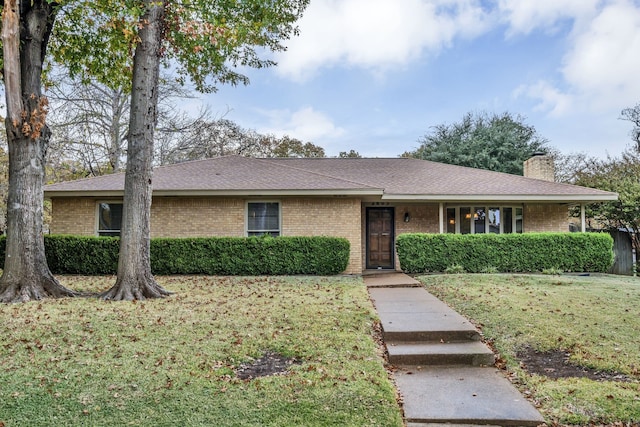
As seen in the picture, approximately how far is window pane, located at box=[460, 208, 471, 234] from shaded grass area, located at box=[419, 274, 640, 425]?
4.05 meters

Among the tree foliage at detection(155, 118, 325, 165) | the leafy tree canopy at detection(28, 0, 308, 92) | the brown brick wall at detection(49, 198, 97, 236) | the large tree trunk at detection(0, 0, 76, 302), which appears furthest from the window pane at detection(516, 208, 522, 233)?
the tree foliage at detection(155, 118, 325, 165)

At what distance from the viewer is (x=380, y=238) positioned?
14.4m

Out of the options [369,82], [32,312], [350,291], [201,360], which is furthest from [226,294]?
[369,82]

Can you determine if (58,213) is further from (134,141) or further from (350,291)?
(350,291)

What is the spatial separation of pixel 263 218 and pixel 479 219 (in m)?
7.31

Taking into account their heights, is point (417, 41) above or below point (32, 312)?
above

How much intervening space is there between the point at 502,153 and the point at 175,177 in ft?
65.8

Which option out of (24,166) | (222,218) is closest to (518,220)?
(222,218)

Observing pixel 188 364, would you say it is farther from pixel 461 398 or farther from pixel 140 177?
pixel 140 177

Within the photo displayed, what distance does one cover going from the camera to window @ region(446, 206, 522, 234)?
1448cm

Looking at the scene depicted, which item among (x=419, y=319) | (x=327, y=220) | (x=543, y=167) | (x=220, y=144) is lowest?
(x=419, y=319)

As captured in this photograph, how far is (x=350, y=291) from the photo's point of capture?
8.97 metres

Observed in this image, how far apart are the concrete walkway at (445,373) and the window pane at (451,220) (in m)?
7.60

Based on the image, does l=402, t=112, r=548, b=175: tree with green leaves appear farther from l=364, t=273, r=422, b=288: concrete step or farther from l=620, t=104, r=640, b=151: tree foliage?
l=364, t=273, r=422, b=288: concrete step
